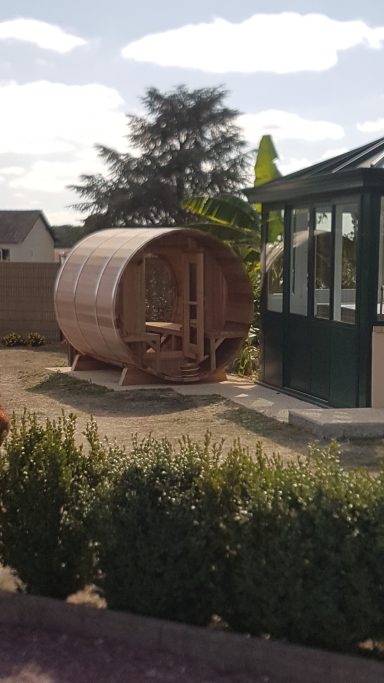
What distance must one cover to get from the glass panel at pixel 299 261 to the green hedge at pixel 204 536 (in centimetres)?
762

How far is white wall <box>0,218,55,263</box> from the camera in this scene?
54.9 meters

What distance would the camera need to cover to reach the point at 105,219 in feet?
149

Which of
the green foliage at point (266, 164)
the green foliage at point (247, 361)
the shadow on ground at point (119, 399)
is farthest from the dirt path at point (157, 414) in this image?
the green foliage at point (266, 164)

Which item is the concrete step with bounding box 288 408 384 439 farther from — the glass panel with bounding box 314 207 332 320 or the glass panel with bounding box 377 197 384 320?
the glass panel with bounding box 314 207 332 320

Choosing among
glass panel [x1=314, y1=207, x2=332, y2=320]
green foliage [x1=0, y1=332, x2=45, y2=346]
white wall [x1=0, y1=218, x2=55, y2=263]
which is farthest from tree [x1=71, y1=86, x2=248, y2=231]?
glass panel [x1=314, y1=207, x2=332, y2=320]

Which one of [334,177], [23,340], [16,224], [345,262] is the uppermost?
[16,224]

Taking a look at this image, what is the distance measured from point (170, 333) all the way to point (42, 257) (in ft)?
145

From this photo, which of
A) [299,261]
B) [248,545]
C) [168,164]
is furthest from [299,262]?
[168,164]

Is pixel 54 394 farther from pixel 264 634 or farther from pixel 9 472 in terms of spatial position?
pixel 264 634

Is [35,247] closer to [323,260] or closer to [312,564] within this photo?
[323,260]

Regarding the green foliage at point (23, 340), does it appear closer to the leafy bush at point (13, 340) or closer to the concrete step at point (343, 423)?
the leafy bush at point (13, 340)

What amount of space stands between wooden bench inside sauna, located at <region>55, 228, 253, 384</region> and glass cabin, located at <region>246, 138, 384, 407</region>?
742 mm

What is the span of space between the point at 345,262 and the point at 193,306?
4178 mm

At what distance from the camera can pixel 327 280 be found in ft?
39.8
